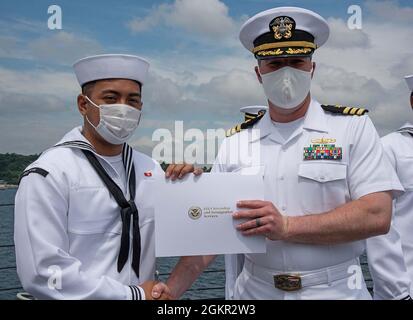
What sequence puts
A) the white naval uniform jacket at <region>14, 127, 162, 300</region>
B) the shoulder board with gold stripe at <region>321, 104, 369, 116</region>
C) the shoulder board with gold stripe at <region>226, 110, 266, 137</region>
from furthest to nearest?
the shoulder board with gold stripe at <region>226, 110, 266, 137</region>, the shoulder board with gold stripe at <region>321, 104, 369, 116</region>, the white naval uniform jacket at <region>14, 127, 162, 300</region>

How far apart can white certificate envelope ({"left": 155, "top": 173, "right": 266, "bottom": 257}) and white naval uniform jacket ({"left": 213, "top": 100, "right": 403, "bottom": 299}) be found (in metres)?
0.20

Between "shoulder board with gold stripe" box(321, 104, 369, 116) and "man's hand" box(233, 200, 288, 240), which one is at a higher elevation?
"shoulder board with gold stripe" box(321, 104, 369, 116)

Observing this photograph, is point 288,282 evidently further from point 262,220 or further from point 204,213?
point 204,213

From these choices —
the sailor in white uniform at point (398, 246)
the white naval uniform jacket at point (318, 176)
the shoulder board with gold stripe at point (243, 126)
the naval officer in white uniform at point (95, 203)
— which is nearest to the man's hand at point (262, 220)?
the white naval uniform jacket at point (318, 176)

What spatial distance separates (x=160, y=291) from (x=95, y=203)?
0.44 metres

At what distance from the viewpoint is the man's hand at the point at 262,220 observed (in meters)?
1.80

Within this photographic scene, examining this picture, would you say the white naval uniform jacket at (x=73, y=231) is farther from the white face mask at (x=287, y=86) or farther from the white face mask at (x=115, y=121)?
the white face mask at (x=287, y=86)

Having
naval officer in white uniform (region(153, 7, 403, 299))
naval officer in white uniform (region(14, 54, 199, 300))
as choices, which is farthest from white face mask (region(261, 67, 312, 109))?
naval officer in white uniform (region(14, 54, 199, 300))

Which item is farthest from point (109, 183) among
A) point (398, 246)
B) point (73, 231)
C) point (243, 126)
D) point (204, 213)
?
point (398, 246)

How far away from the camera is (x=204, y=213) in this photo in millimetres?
1864

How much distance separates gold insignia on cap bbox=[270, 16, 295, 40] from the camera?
2086 mm

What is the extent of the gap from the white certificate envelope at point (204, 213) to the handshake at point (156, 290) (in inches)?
6.8

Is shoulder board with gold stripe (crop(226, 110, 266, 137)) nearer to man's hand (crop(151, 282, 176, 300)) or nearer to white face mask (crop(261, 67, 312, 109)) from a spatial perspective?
white face mask (crop(261, 67, 312, 109))
